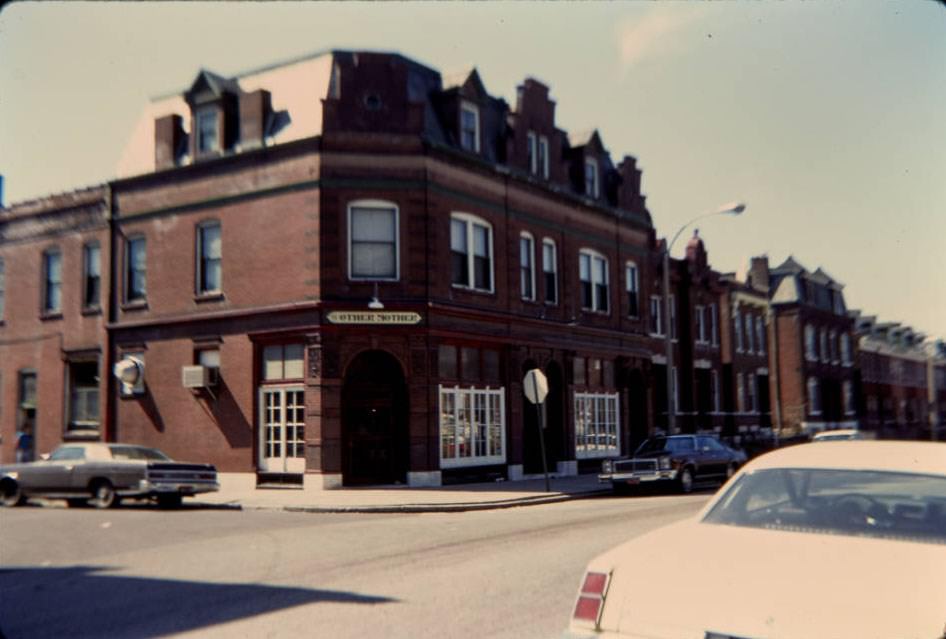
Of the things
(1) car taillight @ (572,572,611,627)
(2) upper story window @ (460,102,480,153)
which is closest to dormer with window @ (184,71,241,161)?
(2) upper story window @ (460,102,480,153)

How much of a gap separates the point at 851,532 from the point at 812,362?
57.2 m

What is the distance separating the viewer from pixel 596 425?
31.7m

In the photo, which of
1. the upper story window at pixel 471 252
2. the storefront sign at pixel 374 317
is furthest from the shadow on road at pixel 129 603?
the upper story window at pixel 471 252

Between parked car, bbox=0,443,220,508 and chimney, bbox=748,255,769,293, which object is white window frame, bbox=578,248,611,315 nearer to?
parked car, bbox=0,443,220,508

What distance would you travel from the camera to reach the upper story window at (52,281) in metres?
29.0

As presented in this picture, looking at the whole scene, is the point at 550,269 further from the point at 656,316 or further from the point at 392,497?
the point at 656,316

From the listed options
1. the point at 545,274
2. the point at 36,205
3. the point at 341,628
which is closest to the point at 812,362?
the point at 545,274

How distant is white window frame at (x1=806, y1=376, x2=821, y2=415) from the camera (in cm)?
5756

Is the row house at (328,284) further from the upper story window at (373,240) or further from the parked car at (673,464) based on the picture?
the parked car at (673,464)

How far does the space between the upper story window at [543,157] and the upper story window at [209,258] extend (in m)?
11.0

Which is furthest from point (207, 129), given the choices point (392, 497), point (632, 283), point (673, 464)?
point (632, 283)

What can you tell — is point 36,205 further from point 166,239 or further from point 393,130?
point 393,130

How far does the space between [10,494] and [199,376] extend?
5.74 metres

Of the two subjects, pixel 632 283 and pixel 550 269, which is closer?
pixel 550 269
